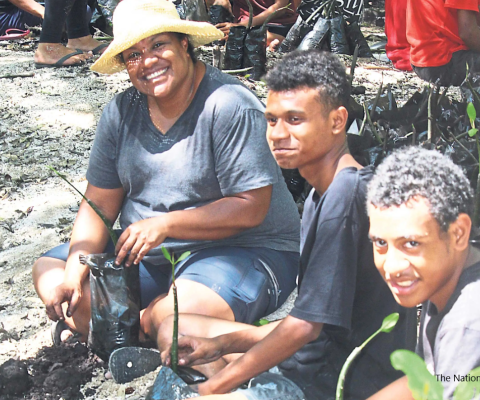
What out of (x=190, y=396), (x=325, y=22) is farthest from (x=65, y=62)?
(x=190, y=396)

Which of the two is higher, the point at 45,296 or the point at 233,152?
the point at 233,152

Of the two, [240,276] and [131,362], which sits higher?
[240,276]

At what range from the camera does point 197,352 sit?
1.95m

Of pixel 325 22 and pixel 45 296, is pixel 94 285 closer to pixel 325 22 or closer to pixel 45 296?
pixel 45 296

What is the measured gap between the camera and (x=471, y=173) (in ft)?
8.75

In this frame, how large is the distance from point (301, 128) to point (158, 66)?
78 centimetres

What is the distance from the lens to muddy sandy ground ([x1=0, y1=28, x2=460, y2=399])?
230 cm

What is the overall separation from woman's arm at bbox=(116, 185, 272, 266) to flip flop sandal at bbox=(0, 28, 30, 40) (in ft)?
15.8

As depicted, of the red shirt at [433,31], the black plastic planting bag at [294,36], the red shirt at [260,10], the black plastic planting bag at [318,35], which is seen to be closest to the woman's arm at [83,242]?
the red shirt at [433,31]

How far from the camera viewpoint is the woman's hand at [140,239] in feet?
7.26

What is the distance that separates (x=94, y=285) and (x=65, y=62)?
3623mm

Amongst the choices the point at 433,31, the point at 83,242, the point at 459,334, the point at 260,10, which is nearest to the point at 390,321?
the point at 459,334

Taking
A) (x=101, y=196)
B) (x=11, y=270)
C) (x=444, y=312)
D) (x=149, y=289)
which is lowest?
(x=11, y=270)

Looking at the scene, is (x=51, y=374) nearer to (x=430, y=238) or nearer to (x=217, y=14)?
(x=430, y=238)
